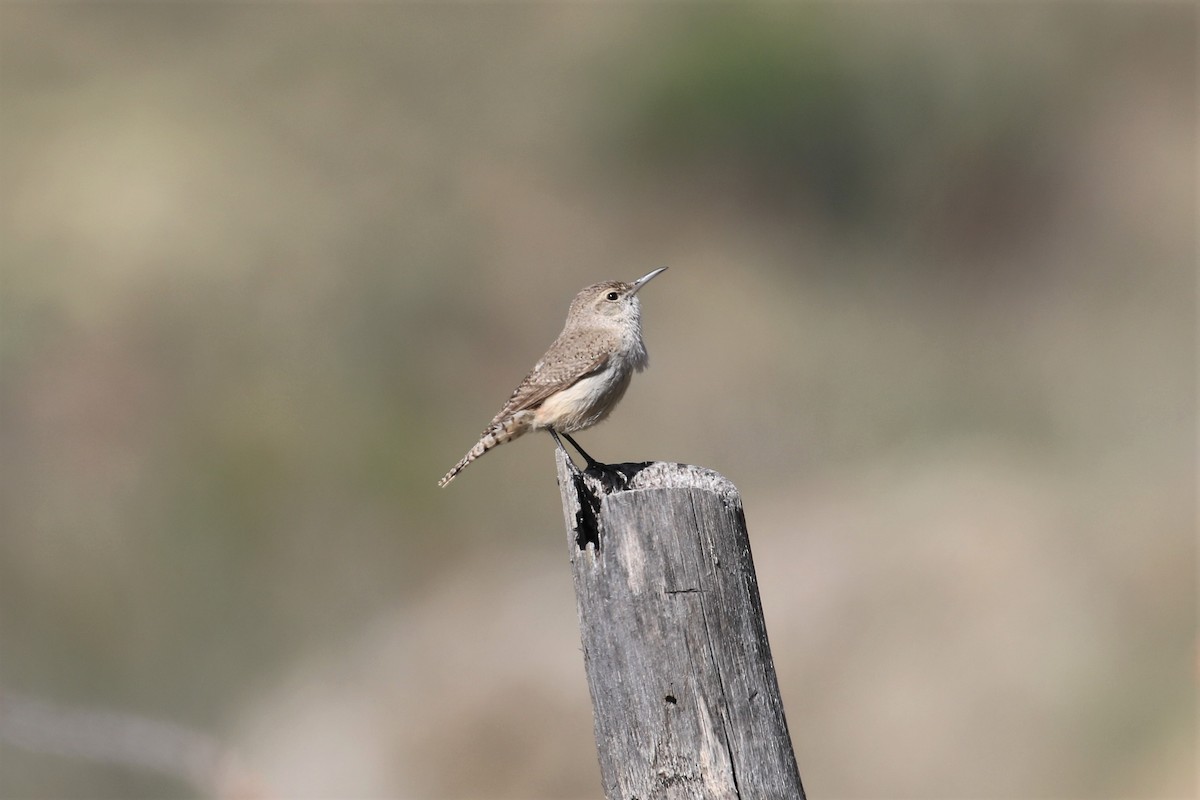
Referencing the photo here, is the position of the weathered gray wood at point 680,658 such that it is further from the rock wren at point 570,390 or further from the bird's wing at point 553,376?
the bird's wing at point 553,376

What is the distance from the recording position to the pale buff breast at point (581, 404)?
6047mm

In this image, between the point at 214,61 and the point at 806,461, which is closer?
the point at 806,461

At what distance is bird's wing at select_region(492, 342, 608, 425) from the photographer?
6.06 meters

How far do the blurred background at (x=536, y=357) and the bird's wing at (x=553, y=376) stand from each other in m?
2.25

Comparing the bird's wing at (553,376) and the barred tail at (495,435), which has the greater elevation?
the bird's wing at (553,376)

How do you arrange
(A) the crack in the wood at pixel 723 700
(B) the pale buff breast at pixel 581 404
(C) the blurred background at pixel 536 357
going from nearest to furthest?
1. (A) the crack in the wood at pixel 723 700
2. (B) the pale buff breast at pixel 581 404
3. (C) the blurred background at pixel 536 357

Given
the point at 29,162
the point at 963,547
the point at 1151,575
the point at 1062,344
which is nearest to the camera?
the point at 1151,575

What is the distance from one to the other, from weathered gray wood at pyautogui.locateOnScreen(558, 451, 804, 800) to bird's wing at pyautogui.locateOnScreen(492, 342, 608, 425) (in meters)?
2.69

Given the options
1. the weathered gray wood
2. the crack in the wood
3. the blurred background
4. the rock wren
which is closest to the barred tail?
the rock wren

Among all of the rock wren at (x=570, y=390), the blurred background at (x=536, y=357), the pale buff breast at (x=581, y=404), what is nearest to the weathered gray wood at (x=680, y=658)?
the rock wren at (x=570, y=390)

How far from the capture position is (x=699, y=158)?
17.7 m

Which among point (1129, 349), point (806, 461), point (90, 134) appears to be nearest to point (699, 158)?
point (806, 461)

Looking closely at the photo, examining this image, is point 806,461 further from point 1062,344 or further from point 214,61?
point 214,61

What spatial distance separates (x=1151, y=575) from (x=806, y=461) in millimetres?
5298
